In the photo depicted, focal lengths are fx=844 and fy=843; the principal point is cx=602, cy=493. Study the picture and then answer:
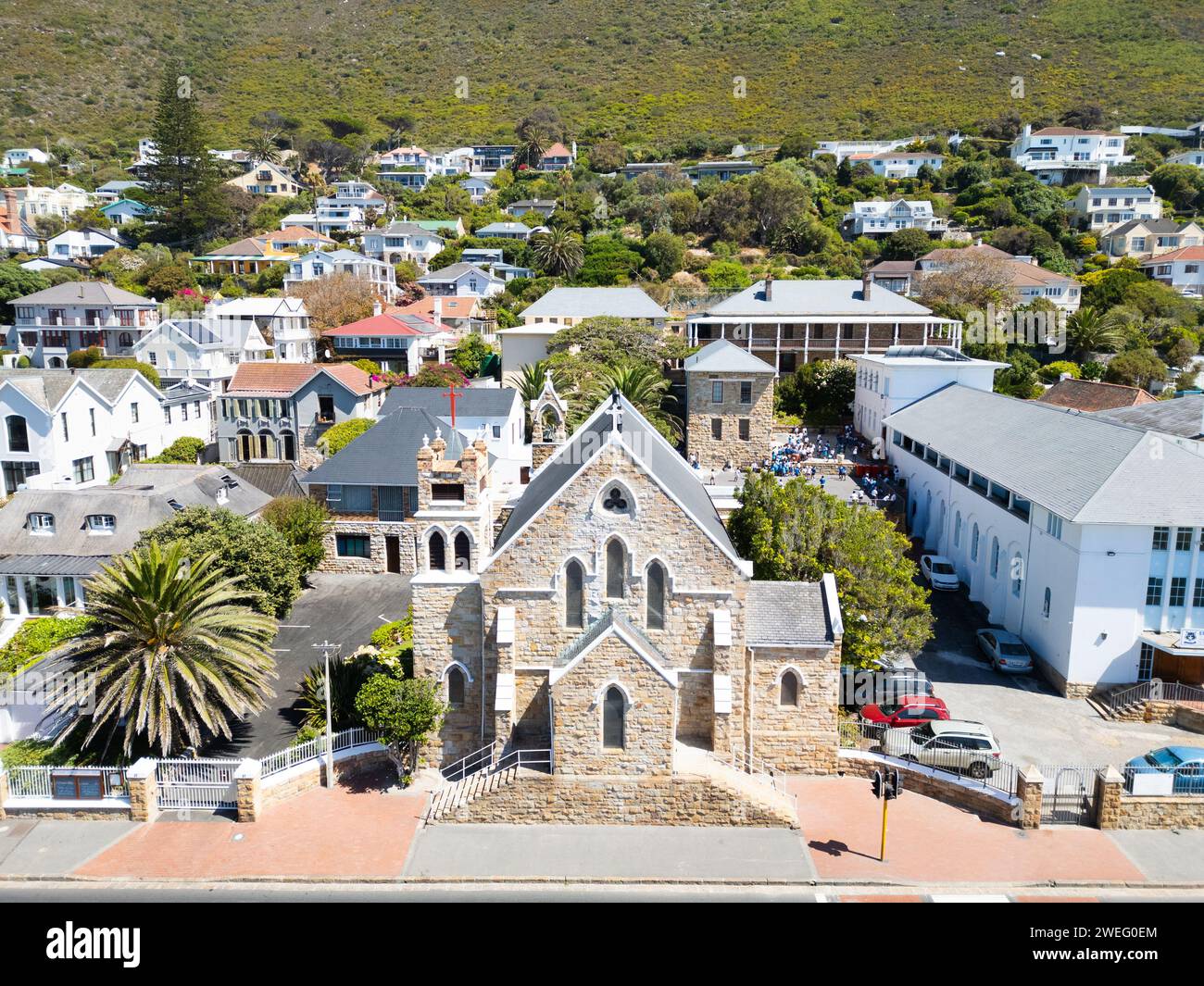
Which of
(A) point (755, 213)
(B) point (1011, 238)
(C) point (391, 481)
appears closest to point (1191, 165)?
(B) point (1011, 238)

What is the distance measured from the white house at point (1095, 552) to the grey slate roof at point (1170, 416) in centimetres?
752

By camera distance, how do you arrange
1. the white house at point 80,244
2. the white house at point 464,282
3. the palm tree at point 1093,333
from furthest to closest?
the white house at point 80,244
the white house at point 464,282
the palm tree at point 1093,333

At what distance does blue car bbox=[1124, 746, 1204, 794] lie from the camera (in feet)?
73.2

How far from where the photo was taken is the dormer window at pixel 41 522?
36125mm

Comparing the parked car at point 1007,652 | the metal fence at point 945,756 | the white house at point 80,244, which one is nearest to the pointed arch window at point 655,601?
the metal fence at point 945,756

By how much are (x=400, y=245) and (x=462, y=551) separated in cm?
9247

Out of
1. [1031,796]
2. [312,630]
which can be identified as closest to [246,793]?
[312,630]

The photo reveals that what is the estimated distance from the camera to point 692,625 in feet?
77.3

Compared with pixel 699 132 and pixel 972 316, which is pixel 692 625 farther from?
pixel 699 132

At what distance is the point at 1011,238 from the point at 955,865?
329ft

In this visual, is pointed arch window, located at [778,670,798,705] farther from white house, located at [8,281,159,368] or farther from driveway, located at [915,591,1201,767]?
white house, located at [8,281,159,368]

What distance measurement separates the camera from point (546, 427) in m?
36.1

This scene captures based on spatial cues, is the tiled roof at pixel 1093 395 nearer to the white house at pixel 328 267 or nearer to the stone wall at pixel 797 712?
the stone wall at pixel 797 712

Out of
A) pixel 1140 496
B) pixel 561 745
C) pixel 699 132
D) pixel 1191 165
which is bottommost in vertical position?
pixel 561 745
